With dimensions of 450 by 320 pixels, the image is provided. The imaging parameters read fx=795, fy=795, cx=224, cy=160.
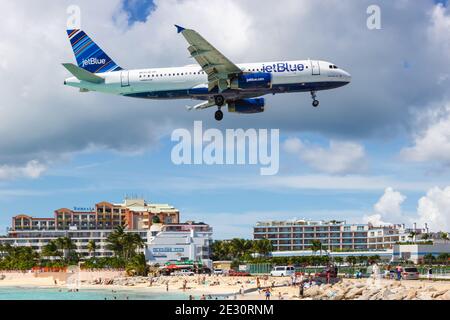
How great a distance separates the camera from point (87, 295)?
108812mm

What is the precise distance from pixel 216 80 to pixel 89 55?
16959mm

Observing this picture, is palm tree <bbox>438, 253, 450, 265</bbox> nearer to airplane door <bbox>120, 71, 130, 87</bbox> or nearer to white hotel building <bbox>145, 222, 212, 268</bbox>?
white hotel building <bbox>145, 222, 212, 268</bbox>

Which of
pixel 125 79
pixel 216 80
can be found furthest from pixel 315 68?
pixel 125 79

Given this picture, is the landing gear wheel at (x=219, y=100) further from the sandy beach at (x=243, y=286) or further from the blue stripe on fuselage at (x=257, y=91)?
the sandy beach at (x=243, y=286)


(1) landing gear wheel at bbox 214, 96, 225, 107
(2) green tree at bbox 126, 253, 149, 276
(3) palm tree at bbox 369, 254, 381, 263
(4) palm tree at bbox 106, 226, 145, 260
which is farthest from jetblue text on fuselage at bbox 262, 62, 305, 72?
(4) palm tree at bbox 106, 226, 145, 260

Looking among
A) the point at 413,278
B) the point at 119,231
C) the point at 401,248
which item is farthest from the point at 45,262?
the point at 413,278

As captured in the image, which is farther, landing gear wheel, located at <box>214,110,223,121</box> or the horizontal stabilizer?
the horizontal stabilizer

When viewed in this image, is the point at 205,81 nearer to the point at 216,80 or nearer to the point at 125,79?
the point at 216,80

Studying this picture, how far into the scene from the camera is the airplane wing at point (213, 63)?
68.6 meters

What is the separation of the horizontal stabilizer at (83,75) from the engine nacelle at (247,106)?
12316 mm

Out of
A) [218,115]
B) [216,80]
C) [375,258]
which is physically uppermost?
[216,80]

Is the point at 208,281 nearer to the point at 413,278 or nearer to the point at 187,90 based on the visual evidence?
the point at 413,278

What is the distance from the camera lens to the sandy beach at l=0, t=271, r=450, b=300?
7100 cm

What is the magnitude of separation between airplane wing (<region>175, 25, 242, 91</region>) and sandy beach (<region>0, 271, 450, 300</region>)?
2134 centimetres
